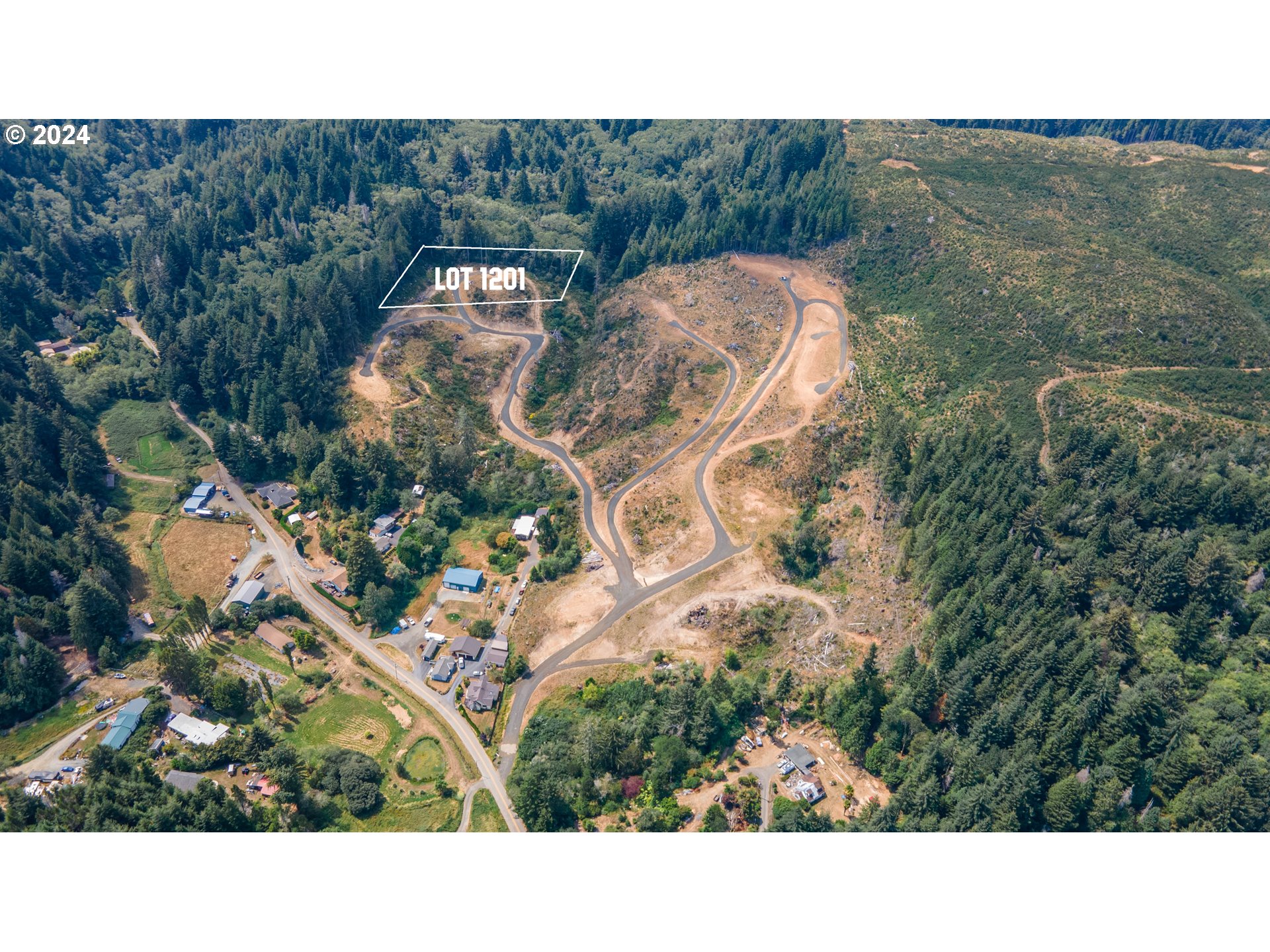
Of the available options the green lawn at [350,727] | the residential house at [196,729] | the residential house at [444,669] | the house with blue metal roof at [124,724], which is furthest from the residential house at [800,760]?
the house with blue metal roof at [124,724]

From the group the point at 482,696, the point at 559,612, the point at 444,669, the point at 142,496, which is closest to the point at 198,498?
the point at 142,496

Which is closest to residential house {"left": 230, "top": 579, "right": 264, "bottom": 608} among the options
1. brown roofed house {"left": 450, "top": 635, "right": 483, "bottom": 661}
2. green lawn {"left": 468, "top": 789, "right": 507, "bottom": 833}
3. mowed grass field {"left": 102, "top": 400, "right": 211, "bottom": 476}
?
brown roofed house {"left": 450, "top": 635, "right": 483, "bottom": 661}

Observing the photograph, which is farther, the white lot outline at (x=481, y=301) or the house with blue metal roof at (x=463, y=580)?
the white lot outline at (x=481, y=301)

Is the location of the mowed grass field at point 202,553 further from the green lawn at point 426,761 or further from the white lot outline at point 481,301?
the white lot outline at point 481,301

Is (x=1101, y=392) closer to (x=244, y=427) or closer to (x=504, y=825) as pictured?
(x=504, y=825)

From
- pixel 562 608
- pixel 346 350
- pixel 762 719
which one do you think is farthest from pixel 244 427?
pixel 762 719

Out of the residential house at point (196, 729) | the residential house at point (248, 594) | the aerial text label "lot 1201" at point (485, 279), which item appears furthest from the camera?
the aerial text label "lot 1201" at point (485, 279)

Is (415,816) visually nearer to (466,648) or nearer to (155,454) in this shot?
(466,648)
